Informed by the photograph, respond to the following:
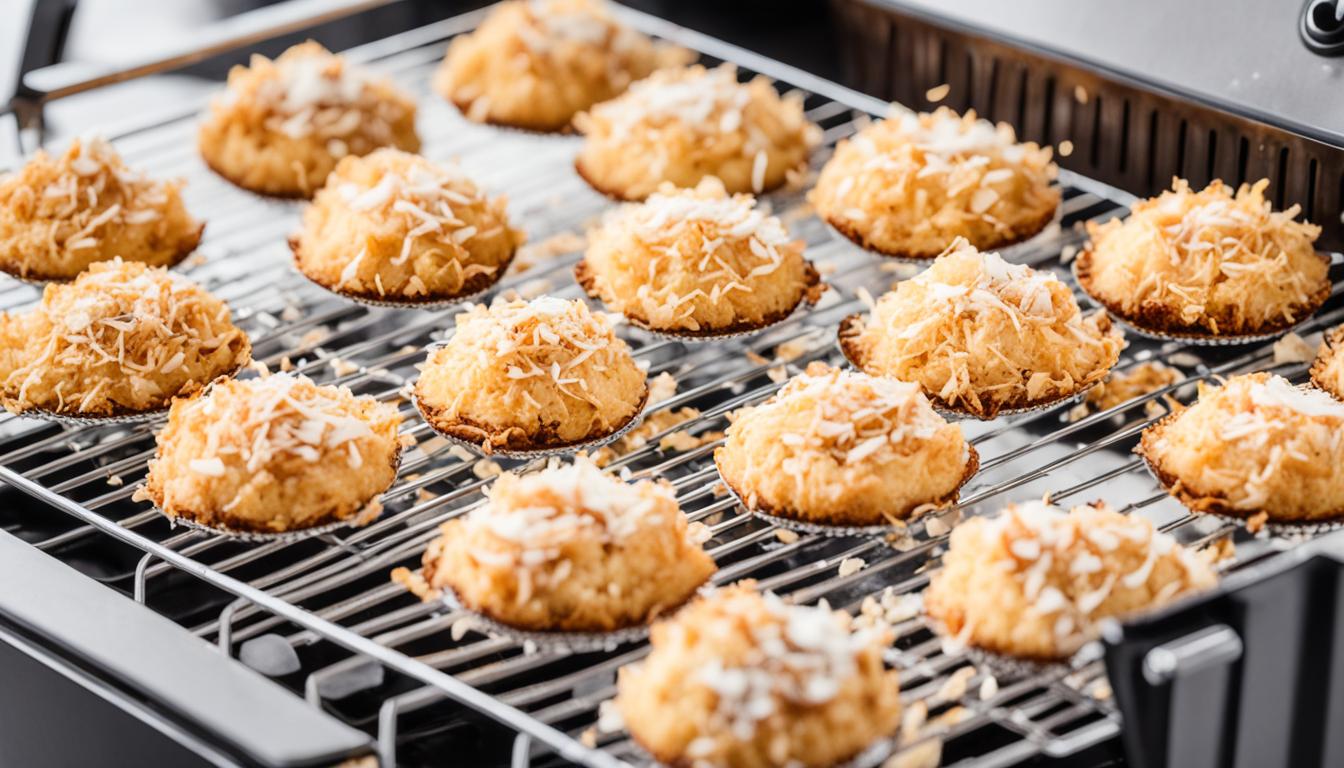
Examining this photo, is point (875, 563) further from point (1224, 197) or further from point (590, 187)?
point (590, 187)

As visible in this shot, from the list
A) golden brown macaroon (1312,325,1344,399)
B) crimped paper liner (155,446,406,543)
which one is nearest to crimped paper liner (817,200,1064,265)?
golden brown macaroon (1312,325,1344,399)

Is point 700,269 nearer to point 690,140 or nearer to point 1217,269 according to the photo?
point 690,140

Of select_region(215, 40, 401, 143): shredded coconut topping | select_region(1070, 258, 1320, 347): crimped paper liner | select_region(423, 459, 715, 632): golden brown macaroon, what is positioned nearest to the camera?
select_region(423, 459, 715, 632): golden brown macaroon

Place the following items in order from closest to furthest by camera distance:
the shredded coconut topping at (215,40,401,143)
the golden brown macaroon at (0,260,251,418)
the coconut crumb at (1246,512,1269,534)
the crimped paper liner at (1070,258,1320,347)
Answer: the coconut crumb at (1246,512,1269,534), the golden brown macaroon at (0,260,251,418), the crimped paper liner at (1070,258,1320,347), the shredded coconut topping at (215,40,401,143)

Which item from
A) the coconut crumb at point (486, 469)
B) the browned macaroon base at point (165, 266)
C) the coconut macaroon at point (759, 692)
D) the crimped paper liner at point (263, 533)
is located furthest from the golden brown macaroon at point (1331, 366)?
the browned macaroon base at point (165, 266)

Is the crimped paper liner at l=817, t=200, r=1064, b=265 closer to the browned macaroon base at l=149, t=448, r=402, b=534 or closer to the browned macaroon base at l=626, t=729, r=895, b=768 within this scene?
the browned macaroon base at l=149, t=448, r=402, b=534

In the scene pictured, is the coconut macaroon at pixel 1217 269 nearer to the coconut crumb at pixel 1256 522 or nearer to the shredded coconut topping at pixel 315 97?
the coconut crumb at pixel 1256 522

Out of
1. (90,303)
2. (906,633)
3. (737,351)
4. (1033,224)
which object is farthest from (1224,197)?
(90,303)
